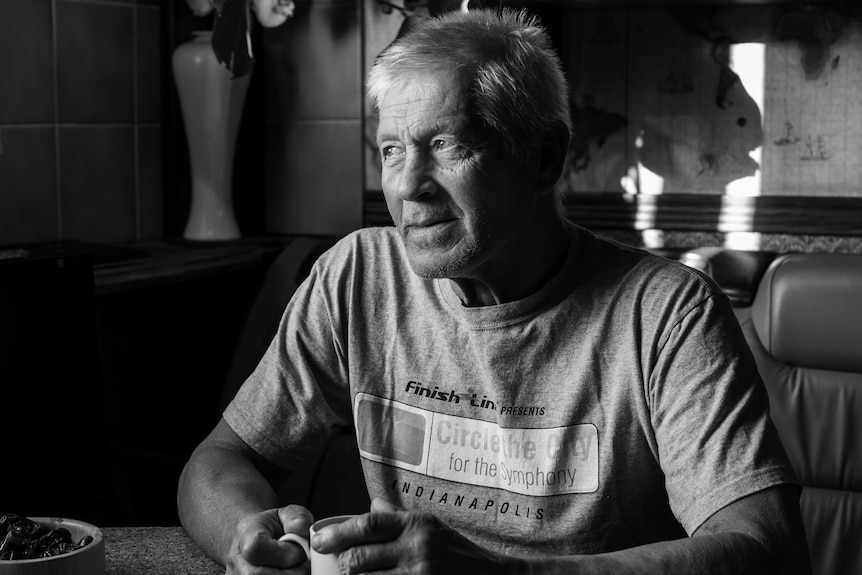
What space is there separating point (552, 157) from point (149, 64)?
165 centimetres

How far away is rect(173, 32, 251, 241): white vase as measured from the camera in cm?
250

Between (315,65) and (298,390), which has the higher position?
(315,65)

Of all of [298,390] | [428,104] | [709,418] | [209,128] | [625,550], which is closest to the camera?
[625,550]

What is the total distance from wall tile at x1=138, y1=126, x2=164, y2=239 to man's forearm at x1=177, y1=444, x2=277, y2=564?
1436 mm

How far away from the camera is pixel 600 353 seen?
1278 mm

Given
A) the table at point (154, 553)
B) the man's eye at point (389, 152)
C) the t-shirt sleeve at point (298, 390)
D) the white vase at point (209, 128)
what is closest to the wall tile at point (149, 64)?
the white vase at point (209, 128)

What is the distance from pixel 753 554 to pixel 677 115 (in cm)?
149

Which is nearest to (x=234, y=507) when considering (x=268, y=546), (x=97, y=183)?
(x=268, y=546)

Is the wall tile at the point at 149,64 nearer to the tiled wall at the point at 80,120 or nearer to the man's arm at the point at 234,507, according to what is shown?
the tiled wall at the point at 80,120

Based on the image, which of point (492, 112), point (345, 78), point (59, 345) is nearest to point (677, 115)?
point (345, 78)

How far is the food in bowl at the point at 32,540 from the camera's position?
38.3 inches

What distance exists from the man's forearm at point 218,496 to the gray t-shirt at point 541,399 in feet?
0.22

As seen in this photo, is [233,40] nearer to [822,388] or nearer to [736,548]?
[822,388]

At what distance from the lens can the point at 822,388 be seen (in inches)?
75.6
